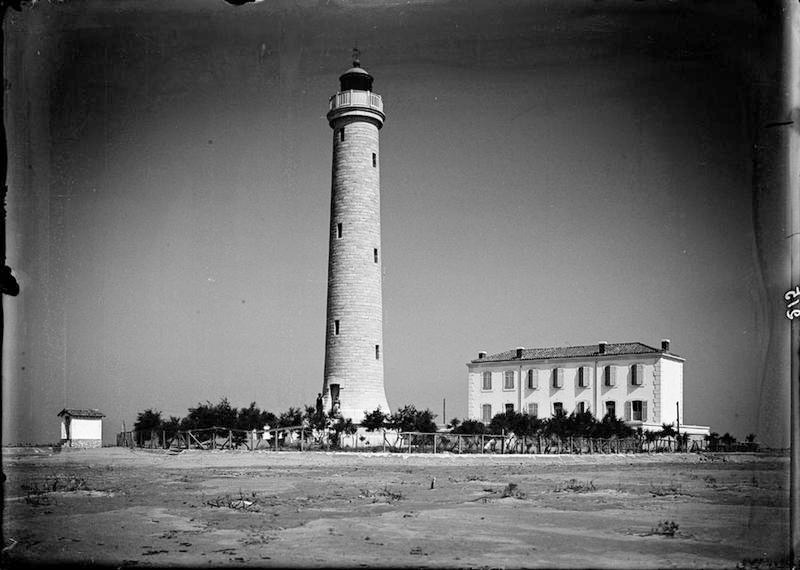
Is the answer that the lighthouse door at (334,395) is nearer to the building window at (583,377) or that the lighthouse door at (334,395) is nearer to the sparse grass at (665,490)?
the sparse grass at (665,490)

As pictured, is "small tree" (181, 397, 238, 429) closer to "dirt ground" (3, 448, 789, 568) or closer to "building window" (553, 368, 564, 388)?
"dirt ground" (3, 448, 789, 568)

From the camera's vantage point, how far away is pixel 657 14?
11.5 m

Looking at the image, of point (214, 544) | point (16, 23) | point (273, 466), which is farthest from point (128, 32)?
point (273, 466)

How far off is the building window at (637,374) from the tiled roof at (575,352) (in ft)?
2.70

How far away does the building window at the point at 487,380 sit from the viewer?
164 ft

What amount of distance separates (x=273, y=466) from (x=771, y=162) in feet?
51.5

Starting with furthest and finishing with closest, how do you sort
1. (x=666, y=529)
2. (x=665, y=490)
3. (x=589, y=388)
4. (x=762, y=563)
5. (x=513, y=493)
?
(x=589, y=388), (x=665, y=490), (x=513, y=493), (x=666, y=529), (x=762, y=563)

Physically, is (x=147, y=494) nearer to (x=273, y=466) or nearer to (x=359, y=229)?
(x=273, y=466)

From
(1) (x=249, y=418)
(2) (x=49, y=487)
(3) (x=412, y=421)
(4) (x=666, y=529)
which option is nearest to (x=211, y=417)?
(1) (x=249, y=418)

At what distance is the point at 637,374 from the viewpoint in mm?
44625

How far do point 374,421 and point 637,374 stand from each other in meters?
19.7

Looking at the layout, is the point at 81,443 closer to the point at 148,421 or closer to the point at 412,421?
the point at 148,421

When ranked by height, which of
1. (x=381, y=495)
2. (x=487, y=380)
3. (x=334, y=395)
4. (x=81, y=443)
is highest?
(x=487, y=380)

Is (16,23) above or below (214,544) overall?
above
